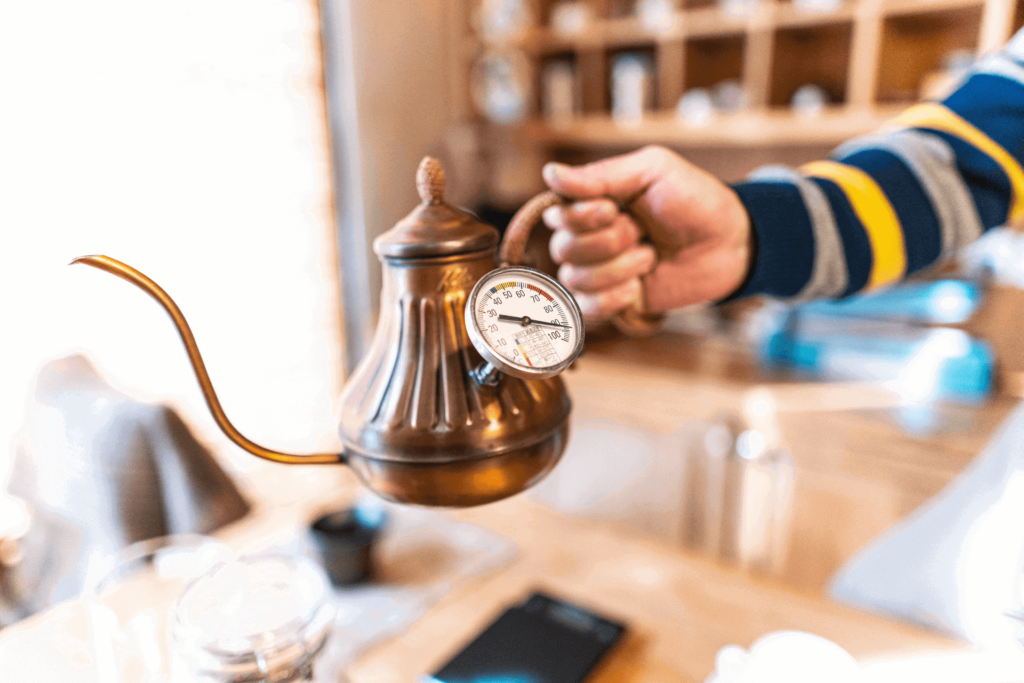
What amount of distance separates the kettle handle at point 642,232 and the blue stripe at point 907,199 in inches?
12.2

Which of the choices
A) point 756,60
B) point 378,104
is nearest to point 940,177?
point 756,60

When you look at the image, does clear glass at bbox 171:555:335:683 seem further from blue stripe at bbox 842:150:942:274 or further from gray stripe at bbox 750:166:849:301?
blue stripe at bbox 842:150:942:274

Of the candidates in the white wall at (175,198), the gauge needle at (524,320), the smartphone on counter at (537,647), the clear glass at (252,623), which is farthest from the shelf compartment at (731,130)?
the clear glass at (252,623)

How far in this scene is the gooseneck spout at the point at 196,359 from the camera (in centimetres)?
46

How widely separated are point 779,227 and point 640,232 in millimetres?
189

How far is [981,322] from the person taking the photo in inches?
72.7

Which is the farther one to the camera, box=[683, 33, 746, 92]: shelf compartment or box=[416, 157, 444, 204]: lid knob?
box=[683, 33, 746, 92]: shelf compartment

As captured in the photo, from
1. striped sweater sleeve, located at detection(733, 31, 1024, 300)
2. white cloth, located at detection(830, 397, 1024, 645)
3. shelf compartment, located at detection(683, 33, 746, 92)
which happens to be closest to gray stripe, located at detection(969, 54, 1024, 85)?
striped sweater sleeve, located at detection(733, 31, 1024, 300)

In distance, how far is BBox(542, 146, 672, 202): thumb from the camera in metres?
0.67

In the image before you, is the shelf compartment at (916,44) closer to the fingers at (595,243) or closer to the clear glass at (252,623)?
the fingers at (595,243)

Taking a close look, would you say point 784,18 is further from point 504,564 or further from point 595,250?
point 504,564

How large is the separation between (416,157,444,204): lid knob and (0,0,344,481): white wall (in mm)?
671

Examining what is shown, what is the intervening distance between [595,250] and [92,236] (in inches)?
56.8

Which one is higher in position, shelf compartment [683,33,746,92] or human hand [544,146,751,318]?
shelf compartment [683,33,746,92]
